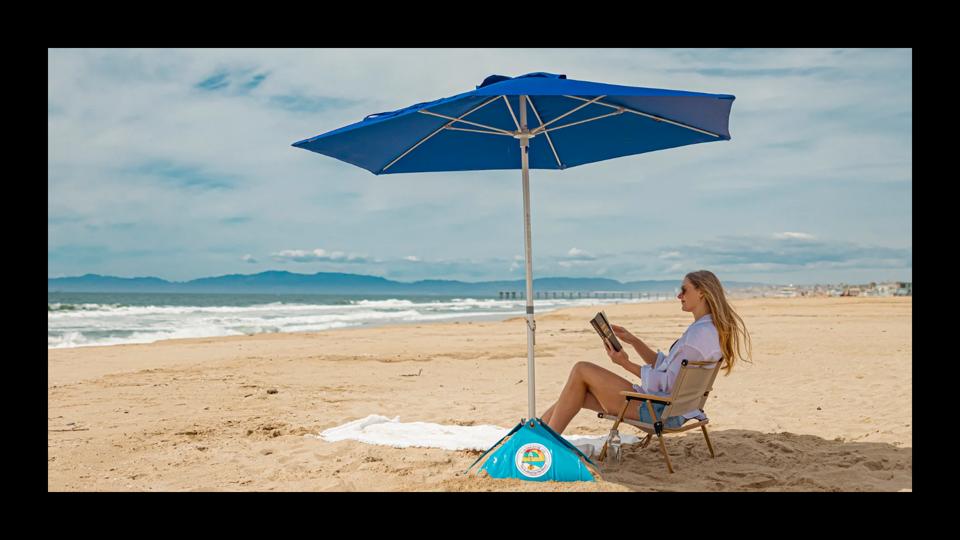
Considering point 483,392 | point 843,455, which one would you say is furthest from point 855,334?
point 843,455

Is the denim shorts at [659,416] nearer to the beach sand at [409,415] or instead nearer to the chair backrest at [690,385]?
the chair backrest at [690,385]

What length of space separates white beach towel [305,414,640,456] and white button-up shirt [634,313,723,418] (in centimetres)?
67

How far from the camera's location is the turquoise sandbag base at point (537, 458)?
4.12m

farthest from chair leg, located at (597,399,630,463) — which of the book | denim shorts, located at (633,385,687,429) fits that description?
the book

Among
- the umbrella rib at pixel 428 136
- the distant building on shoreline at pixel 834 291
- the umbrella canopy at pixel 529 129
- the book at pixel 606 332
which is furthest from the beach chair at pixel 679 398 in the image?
the distant building on shoreline at pixel 834 291

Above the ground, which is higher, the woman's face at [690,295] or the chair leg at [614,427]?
the woman's face at [690,295]

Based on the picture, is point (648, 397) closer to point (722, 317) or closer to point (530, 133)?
point (722, 317)

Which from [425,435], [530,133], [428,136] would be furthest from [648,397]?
[428,136]

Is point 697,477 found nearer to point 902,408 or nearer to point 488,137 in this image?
point 488,137

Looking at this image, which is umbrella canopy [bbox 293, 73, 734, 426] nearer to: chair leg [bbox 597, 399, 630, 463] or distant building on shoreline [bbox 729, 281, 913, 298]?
chair leg [bbox 597, 399, 630, 463]

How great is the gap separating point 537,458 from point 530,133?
1927 mm

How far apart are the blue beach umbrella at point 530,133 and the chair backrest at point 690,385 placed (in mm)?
679

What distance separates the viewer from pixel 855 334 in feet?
43.4

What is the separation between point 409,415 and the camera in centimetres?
651
